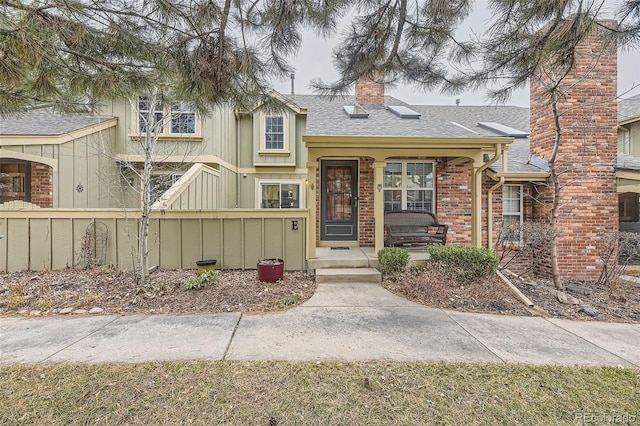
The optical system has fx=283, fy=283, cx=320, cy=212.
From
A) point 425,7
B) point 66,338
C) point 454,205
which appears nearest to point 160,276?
point 66,338

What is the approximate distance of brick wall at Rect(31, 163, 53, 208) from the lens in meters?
8.12

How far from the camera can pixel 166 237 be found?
581 cm

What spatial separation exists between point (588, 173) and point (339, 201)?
20.2ft

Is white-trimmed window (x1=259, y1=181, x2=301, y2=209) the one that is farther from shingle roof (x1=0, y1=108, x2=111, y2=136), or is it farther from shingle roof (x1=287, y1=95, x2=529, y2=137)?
shingle roof (x1=0, y1=108, x2=111, y2=136)

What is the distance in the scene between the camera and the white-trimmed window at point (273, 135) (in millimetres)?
10156

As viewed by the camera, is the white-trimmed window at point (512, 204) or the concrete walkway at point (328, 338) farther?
the white-trimmed window at point (512, 204)

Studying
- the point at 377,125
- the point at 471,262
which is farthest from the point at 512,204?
the point at 377,125

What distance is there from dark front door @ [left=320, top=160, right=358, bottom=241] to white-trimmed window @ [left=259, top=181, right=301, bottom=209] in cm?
284

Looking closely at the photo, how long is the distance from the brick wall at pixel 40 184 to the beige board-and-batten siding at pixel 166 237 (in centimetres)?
302

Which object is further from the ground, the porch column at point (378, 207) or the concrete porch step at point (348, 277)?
the porch column at point (378, 207)

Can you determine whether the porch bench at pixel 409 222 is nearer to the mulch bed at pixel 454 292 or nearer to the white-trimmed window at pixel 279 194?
the mulch bed at pixel 454 292

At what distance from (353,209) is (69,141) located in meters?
7.84

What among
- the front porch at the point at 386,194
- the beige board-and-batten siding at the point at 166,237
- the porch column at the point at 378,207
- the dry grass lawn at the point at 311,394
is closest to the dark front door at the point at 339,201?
the front porch at the point at 386,194

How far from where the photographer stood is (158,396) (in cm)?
217
